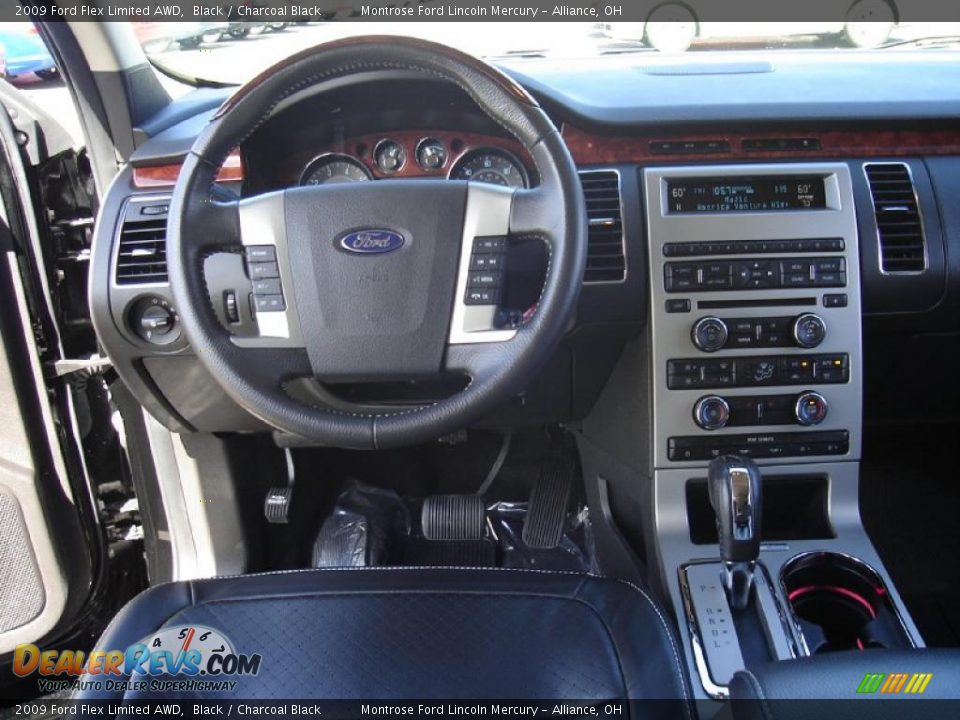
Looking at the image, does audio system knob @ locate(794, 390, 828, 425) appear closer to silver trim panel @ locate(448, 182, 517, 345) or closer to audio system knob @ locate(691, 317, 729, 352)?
audio system knob @ locate(691, 317, 729, 352)

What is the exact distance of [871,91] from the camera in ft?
5.83

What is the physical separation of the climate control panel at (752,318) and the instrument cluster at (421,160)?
277 millimetres

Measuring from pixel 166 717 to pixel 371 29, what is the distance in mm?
1018

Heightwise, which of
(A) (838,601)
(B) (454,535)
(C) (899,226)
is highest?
(C) (899,226)

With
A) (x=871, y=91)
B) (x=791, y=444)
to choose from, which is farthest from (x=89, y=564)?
(x=871, y=91)

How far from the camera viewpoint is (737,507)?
1.45 meters

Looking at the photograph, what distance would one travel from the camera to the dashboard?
5.30ft

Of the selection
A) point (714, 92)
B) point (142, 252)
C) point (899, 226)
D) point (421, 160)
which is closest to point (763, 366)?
point (899, 226)

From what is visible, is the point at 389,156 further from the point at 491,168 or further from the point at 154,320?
the point at 154,320

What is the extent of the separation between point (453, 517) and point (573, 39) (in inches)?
45.9

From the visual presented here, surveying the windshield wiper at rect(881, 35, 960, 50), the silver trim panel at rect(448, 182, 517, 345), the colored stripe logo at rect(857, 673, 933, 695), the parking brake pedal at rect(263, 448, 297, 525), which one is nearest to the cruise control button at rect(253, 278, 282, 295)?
the silver trim panel at rect(448, 182, 517, 345)

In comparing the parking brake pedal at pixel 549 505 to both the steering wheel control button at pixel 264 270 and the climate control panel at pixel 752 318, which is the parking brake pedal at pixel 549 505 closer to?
the climate control panel at pixel 752 318

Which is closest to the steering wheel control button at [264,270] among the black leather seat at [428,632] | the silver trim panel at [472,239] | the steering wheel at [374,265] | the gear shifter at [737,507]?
the steering wheel at [374,265]

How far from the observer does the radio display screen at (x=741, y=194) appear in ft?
5.37
